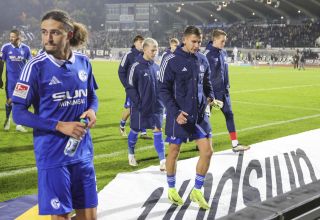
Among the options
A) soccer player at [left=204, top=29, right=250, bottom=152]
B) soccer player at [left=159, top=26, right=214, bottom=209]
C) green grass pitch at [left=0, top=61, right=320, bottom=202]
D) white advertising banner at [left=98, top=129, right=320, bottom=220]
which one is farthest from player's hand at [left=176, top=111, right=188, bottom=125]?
soccer player at [left=204, top=29, right=250, bottom=152]

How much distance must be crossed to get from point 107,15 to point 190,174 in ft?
250

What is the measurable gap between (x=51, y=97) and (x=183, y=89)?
6.76 ft

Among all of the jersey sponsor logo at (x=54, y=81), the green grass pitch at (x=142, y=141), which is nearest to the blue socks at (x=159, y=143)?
the green grass pitch at (x=142, y=141)

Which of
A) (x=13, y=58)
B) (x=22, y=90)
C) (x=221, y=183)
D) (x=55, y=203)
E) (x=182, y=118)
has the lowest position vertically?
(x=221, y=183)

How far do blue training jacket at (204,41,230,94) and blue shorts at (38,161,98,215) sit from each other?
445 centimetres

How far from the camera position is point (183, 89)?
4559 mm

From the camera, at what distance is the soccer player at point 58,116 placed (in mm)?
2674

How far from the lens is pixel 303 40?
4969 centimetres

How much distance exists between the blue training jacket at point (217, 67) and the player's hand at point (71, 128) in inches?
178

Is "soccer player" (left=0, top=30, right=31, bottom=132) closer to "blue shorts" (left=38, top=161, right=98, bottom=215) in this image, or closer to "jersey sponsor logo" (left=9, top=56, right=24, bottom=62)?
"jersey sponsor logo" (left=9, top=56, right=24, bottom=62)

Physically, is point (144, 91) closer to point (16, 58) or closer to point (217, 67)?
point (217, 67)

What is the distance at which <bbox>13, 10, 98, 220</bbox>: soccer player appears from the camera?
8.77ft

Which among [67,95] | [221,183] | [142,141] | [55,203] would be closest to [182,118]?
[221,183]

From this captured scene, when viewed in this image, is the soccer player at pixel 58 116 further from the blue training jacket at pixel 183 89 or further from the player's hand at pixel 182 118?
the blue training jacket at pixel 183 89
